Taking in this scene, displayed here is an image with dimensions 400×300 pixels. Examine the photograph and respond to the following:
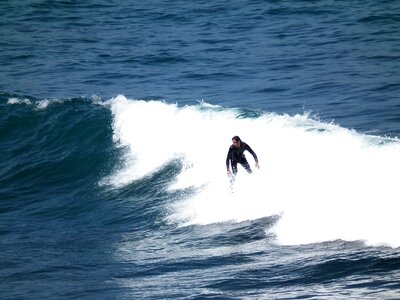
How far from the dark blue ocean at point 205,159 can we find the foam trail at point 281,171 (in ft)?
0.16

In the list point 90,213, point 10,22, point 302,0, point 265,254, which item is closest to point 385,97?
point 90,213

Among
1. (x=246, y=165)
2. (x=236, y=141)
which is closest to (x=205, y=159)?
(x=246, y=165)

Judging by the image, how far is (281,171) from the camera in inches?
723

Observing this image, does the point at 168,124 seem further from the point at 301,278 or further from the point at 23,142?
the point at 301,278

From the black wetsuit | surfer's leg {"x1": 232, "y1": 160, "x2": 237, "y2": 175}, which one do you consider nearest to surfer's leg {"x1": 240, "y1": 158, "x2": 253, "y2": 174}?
the black wetsuit

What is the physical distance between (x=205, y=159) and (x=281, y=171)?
3.36 meters

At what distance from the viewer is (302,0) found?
4547 centimetres

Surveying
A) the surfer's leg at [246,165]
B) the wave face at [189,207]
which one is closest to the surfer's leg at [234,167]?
the surfer's leg at [246,165]

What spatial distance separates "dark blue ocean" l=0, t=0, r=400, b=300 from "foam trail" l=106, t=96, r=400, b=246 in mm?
49

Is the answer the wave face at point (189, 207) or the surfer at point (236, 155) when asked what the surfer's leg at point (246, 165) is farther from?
the wave face at point (189, 207)

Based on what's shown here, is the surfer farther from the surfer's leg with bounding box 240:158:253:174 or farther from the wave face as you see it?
the wave face

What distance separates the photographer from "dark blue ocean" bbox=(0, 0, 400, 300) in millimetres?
13055

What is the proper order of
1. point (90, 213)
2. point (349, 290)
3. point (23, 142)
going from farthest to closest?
point (23, 142)
point (90, 213)
point (349, 290)

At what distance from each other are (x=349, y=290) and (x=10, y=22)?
38675mm
